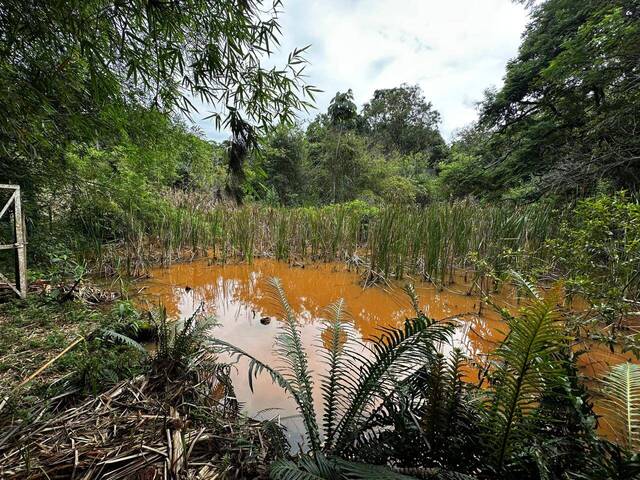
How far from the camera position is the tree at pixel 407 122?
55.5 feet

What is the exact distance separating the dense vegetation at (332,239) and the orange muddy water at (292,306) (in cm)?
16

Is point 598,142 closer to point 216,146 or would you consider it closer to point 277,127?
point 277,127

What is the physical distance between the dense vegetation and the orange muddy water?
162 millimetres

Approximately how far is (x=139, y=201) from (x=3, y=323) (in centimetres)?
224

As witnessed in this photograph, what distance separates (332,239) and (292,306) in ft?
5.60

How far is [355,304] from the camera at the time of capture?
2658 millimetres

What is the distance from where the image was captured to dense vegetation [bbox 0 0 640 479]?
0.78 meters

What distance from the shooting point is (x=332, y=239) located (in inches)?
165

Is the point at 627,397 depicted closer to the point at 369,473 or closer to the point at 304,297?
the point at 369,473

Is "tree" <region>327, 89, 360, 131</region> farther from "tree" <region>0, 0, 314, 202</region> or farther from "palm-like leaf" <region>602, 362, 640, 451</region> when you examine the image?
"palm-like leaf" <region>602, 362, 640, 451</region>

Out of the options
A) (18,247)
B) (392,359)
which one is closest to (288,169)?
(18,247)

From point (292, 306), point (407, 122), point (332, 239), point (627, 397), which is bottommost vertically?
point (292, 306)

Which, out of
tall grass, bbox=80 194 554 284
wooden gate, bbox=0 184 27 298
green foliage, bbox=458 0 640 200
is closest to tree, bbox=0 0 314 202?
wooden gate, bbox=0 184 27 298

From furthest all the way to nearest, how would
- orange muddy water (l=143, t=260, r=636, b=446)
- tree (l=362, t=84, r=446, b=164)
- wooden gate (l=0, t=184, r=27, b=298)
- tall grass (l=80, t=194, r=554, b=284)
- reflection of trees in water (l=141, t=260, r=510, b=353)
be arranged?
tree (l=362, t=84, r=446, b=164), tall grass (l=80, t=194, r=554, b=284), reflection of trees in water (l=141, t=260, r=510, b=353), wooden gate (l=0, t=184, r=27, b=298), orange muddy water (l=143, t=260, r=636, b=446)
